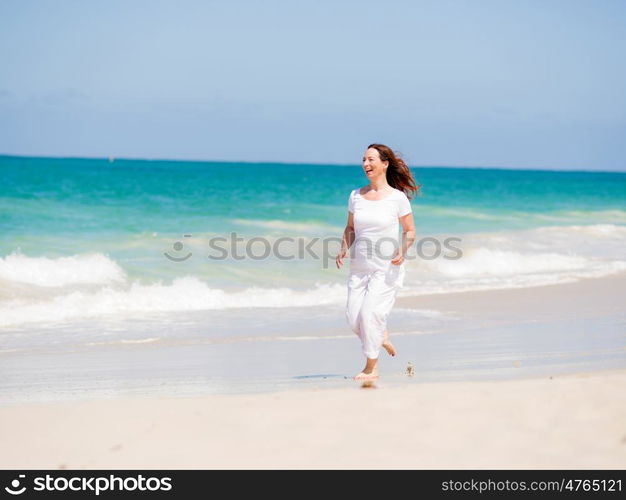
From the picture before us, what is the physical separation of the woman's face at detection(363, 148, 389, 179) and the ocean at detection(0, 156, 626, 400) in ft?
6.18

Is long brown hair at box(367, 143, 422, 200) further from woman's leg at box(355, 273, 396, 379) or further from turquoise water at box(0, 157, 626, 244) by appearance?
turquoise water at box(0, 157, 626, 244)

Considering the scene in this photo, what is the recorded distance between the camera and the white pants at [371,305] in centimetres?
682

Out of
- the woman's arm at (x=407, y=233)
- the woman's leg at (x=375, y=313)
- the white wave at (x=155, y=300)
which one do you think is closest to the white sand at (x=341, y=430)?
the woman's leg at (x=375, y=313)

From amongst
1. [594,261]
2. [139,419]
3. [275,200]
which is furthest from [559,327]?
[275,200]

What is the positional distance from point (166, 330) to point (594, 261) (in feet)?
40.0

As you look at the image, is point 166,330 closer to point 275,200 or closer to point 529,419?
point 529,419

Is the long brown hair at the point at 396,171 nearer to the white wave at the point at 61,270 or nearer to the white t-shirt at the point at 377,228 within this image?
the white t-shirt at the point at 377,228

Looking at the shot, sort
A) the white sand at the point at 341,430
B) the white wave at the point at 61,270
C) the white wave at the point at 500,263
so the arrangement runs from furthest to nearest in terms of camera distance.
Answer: the white wave at the point at 500,263 < the white wave at the point at 61,270 < the white sand at the point at 341,430

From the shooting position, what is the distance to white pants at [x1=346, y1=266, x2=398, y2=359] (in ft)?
22.4

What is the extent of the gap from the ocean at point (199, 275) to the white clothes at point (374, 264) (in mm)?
925

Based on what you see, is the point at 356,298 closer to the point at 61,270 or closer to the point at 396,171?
the point at 396,171

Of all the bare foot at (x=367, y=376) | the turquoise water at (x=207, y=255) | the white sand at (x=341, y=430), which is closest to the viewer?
the white sand at (x=341, y=430)

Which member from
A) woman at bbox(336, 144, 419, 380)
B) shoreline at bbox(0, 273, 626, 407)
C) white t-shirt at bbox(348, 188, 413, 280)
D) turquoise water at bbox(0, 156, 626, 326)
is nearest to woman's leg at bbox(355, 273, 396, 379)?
woman at bbox(336, 144, 419, 380)

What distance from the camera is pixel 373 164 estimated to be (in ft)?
22.3
